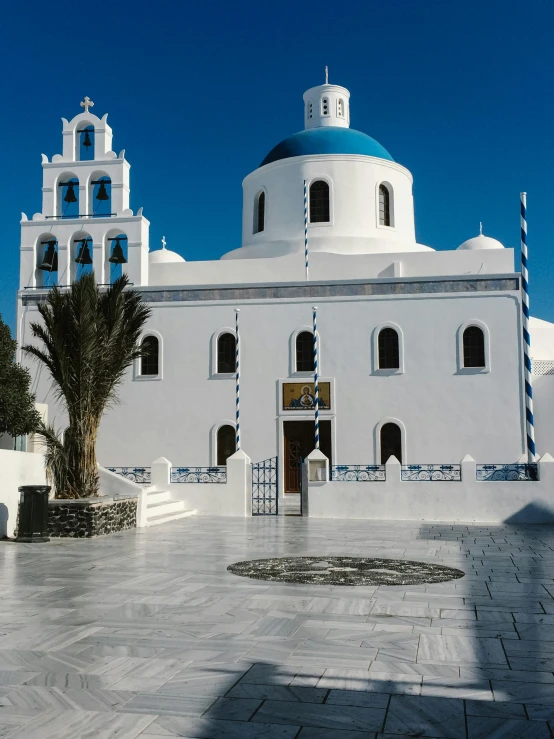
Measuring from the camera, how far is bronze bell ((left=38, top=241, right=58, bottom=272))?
69.1 ft

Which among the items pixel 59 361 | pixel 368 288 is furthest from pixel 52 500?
pixel 368 288

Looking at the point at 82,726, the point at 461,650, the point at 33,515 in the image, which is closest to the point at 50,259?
the point at 33,515

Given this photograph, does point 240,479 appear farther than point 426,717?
Yes

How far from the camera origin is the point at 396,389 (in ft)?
65.5

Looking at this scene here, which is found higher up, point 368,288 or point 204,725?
point 368,288

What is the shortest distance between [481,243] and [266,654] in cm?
2229

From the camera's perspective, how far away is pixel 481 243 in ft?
83.1

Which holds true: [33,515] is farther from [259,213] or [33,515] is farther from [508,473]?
[259,213]

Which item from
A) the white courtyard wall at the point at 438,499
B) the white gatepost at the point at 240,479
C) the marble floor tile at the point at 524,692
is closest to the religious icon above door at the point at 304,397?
the white gatepost at the point at 240,479

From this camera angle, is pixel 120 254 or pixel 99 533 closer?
pixel 99 533

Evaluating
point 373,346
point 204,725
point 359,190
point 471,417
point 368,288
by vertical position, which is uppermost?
point 359,190

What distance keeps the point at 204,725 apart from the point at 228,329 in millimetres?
17362

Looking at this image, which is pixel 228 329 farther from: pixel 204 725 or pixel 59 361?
pixel 204 725

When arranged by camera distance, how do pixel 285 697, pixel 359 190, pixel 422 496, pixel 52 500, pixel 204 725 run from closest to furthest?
pixel 204 725 < pixel 285 697 < pixel 52 500 < pixel 422 496 < pixel 359 190
